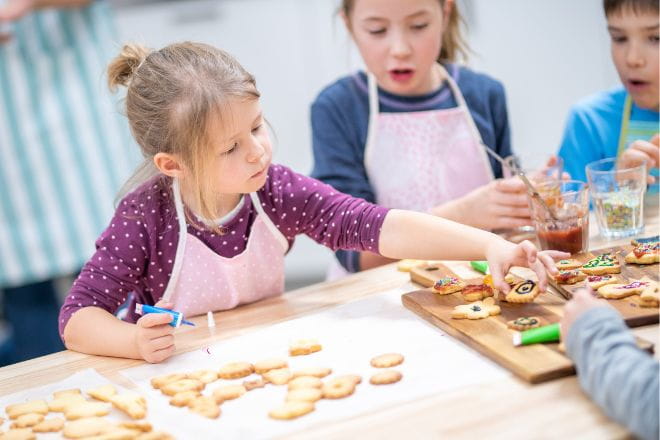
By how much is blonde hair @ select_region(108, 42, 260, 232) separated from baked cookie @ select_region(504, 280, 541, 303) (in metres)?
0.48

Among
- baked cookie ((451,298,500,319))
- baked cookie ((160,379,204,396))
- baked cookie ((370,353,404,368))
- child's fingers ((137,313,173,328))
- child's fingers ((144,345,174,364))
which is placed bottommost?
baked cookie ((370,353,404,368))

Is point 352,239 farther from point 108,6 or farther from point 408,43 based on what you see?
point 108,6

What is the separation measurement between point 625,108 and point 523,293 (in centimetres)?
90

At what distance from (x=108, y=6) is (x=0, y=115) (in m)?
0.55

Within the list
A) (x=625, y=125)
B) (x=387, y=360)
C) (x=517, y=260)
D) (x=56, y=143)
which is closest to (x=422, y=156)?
(x=625, y=125)

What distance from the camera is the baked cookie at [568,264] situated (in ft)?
4.28

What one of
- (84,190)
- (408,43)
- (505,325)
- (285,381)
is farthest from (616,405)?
(84,190)

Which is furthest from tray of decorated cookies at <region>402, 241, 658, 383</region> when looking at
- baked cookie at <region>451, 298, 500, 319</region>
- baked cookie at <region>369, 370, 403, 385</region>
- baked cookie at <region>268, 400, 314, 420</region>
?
baked cookie at <region>268, 400, 314, 420</region>

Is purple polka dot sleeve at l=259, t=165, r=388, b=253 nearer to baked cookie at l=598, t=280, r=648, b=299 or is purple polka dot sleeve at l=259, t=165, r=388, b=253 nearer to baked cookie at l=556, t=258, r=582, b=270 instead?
baked cookie at l=556, t=258, r=582, b=270

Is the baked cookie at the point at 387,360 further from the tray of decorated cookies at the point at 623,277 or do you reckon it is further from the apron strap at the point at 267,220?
the apron strap at the point at 267,220

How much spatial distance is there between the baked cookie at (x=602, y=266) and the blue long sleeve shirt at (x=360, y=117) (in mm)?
617

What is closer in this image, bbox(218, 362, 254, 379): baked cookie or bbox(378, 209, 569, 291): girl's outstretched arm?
bbox(218, 362, 254, 379): baked cookie

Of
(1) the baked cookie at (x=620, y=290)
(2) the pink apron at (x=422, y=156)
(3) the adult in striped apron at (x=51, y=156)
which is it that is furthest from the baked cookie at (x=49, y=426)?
(3) the adult in striped apron at (x=51, y=156)

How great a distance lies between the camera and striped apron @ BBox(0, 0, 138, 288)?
Result: 286cm
